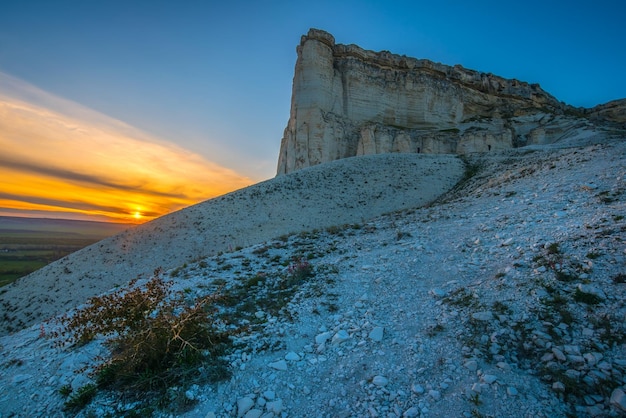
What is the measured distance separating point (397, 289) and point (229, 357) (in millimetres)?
4229

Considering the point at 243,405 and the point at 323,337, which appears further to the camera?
the point at 323,337

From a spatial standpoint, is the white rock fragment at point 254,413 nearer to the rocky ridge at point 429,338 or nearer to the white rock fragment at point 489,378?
the rocky ridge at point 429,338

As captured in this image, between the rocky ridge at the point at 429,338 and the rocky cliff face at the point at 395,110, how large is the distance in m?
47.6

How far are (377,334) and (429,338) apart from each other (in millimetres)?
919

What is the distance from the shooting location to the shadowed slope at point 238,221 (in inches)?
852

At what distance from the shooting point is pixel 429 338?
5285 mm

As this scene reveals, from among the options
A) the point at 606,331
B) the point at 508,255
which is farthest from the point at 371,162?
the point at 606,331

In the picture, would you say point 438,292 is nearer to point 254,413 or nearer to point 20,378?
point 254,413

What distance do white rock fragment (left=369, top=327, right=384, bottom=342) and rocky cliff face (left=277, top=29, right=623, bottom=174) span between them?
50.2 metres

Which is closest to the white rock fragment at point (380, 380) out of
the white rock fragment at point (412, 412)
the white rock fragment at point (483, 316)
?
the white rock fragment at point (412, 412)

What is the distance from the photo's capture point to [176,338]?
204 inches

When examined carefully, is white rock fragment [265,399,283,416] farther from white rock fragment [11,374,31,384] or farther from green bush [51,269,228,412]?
white rock fragment [11,374,31,384]

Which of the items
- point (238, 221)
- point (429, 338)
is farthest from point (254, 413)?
point (238, 221)

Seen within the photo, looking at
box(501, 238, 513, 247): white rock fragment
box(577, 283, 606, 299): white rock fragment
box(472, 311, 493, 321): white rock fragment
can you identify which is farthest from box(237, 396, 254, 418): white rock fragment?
box(501, 238, 513, 247): white rock fragment
